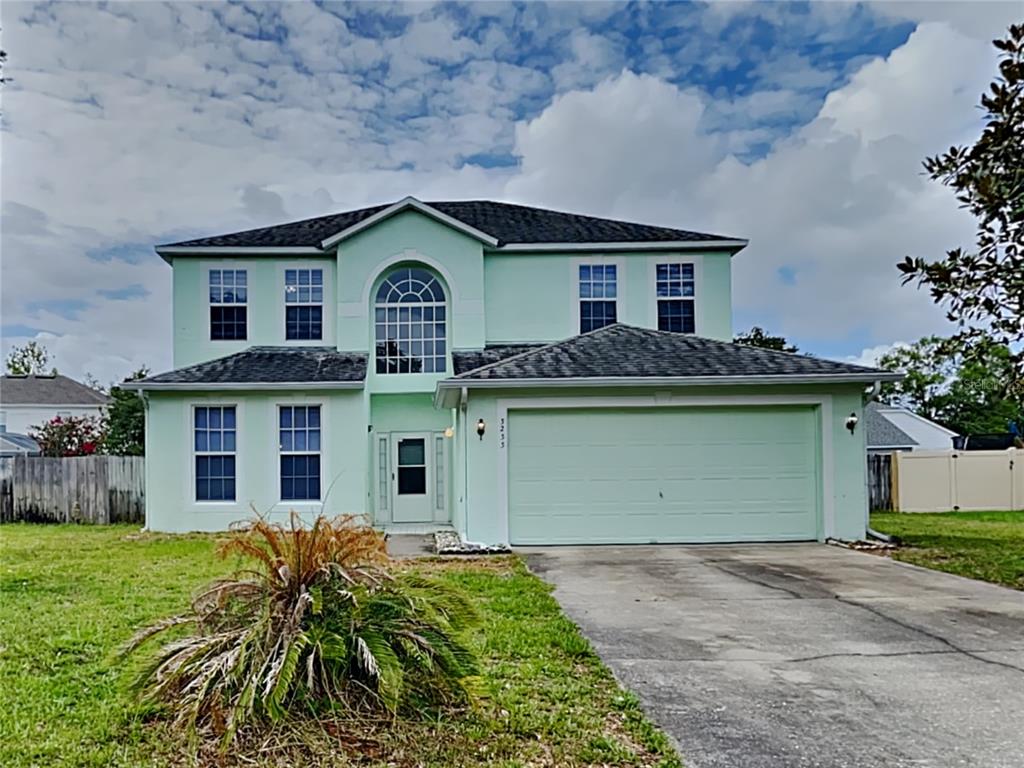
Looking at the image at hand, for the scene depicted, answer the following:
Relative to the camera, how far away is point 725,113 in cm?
1645

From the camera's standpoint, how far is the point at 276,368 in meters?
15.6

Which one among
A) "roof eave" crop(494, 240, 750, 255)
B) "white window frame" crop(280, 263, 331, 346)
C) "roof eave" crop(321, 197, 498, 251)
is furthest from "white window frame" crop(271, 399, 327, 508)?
"roof eave" crop(494, 240, 750, 255)

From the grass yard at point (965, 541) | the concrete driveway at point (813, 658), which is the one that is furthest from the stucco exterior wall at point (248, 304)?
the grass yard at point (965, 541)

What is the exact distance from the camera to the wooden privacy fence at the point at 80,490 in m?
17.2

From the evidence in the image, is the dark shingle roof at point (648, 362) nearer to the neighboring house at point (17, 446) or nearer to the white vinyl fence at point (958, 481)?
the white vinyl fence at point (958, 481)

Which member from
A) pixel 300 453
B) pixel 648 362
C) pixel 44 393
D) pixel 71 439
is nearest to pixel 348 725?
pixel 648 362

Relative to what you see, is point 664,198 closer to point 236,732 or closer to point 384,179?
point 384,179

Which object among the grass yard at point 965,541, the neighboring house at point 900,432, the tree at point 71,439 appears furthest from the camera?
the neighboring house at point 900,432

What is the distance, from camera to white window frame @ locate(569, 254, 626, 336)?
17016 mm

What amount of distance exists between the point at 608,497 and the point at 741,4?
8.72m

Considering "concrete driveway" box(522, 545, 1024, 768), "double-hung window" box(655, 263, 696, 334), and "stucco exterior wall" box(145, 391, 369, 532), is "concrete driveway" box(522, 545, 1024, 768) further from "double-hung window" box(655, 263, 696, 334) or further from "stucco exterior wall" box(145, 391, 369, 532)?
"double-hung window" box(655, 263, 696, 334)

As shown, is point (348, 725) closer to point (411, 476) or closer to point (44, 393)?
point (411, 476)

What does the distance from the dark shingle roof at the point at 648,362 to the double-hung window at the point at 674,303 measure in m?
2.88

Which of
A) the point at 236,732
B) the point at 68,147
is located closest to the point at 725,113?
the point at 68,147
